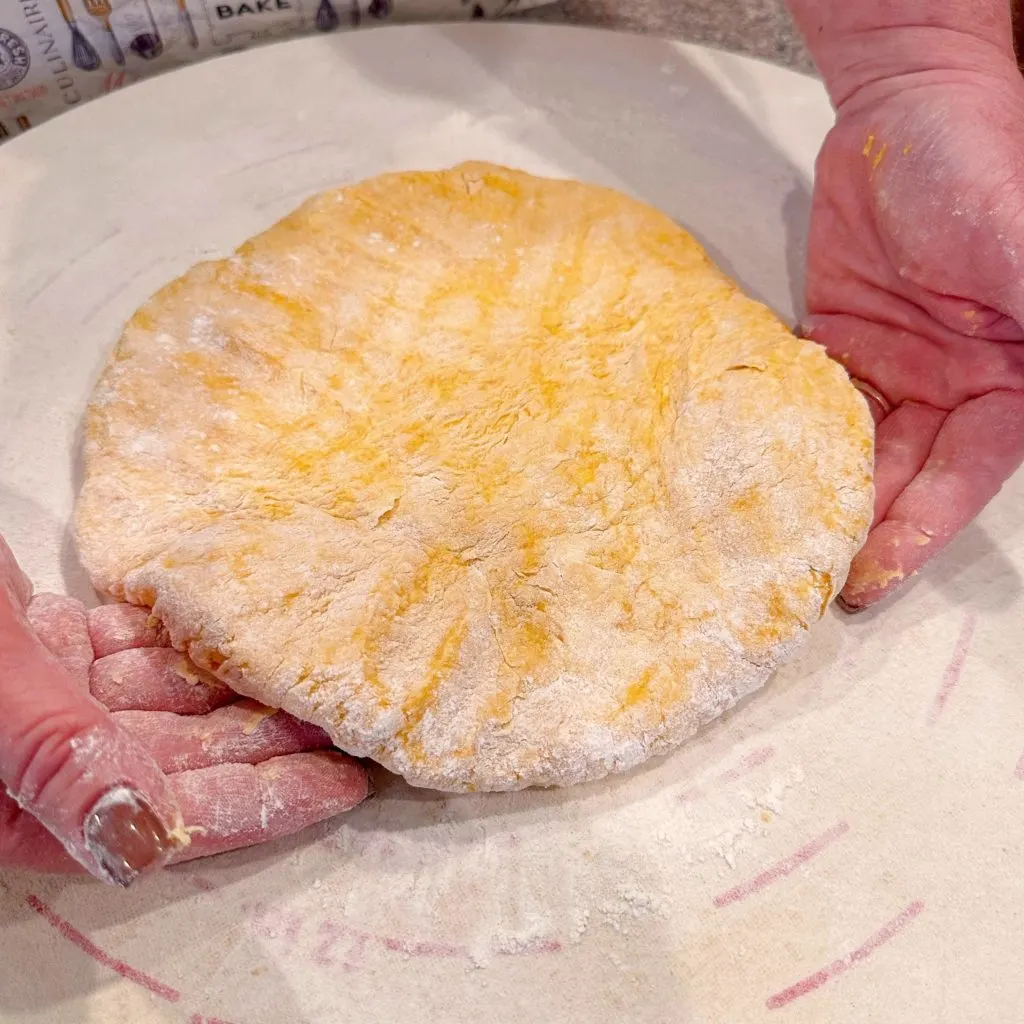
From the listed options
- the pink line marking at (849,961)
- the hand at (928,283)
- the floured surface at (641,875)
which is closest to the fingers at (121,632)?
the floured surface at (641,875)

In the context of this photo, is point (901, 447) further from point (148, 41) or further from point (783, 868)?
point (148, 41)

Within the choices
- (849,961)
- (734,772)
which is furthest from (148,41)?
(849,961)

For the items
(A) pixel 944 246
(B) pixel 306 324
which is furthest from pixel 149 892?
(A) pixel 944 246

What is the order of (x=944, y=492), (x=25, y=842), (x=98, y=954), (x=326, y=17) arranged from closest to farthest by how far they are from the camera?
(x=25, y=842) < (x=98, y=954) < (x=944, y=492) < (x=326, y=17)

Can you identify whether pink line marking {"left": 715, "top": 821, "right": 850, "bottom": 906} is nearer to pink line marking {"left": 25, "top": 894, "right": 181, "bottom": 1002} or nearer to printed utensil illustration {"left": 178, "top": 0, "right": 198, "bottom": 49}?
pink line marking {"left": 25, "top": 894, "right": 181, "bottom": 1002}

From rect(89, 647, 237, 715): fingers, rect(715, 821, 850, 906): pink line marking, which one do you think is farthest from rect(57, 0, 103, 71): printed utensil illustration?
rect(715, 821, 850, 906): pink line marking

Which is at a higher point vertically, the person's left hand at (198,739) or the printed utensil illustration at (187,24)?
the printed utensil illustration at (187,24)

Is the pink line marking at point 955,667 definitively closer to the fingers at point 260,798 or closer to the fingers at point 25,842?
the fingers at point 260,798
